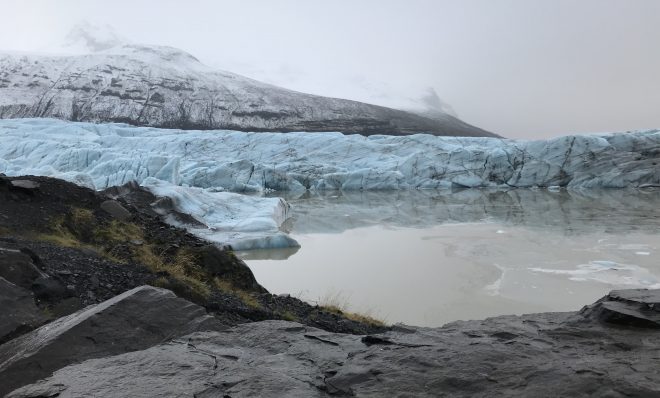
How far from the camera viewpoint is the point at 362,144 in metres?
43.1

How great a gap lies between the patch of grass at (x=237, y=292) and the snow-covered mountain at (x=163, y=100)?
7152cm

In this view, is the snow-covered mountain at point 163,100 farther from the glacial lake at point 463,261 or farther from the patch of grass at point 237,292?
the patch of grass at point 237,292

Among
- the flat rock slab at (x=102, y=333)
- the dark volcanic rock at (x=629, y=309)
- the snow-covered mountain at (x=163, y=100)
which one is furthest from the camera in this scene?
the snow-covered mountain at (x=163, y=100)

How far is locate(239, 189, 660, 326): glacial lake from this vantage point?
800 cm

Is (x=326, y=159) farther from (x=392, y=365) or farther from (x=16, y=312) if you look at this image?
(x=392, y=365)

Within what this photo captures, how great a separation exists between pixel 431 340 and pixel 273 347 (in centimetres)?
110

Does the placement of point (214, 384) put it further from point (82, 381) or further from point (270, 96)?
point (270, 96)

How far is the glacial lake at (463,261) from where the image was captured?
8000 millimetres

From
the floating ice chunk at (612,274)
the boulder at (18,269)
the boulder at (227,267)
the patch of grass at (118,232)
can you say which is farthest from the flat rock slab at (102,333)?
the floating ice chunk at (612,274)

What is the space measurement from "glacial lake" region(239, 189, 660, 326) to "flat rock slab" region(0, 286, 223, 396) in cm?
408

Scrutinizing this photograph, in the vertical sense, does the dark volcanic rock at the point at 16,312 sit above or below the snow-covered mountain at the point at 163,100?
A: below

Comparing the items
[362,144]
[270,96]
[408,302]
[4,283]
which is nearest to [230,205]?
[408,302]

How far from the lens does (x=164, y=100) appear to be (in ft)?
275

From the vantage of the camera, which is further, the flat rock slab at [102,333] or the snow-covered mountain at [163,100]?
the snow-covered mountain at [163,100]
